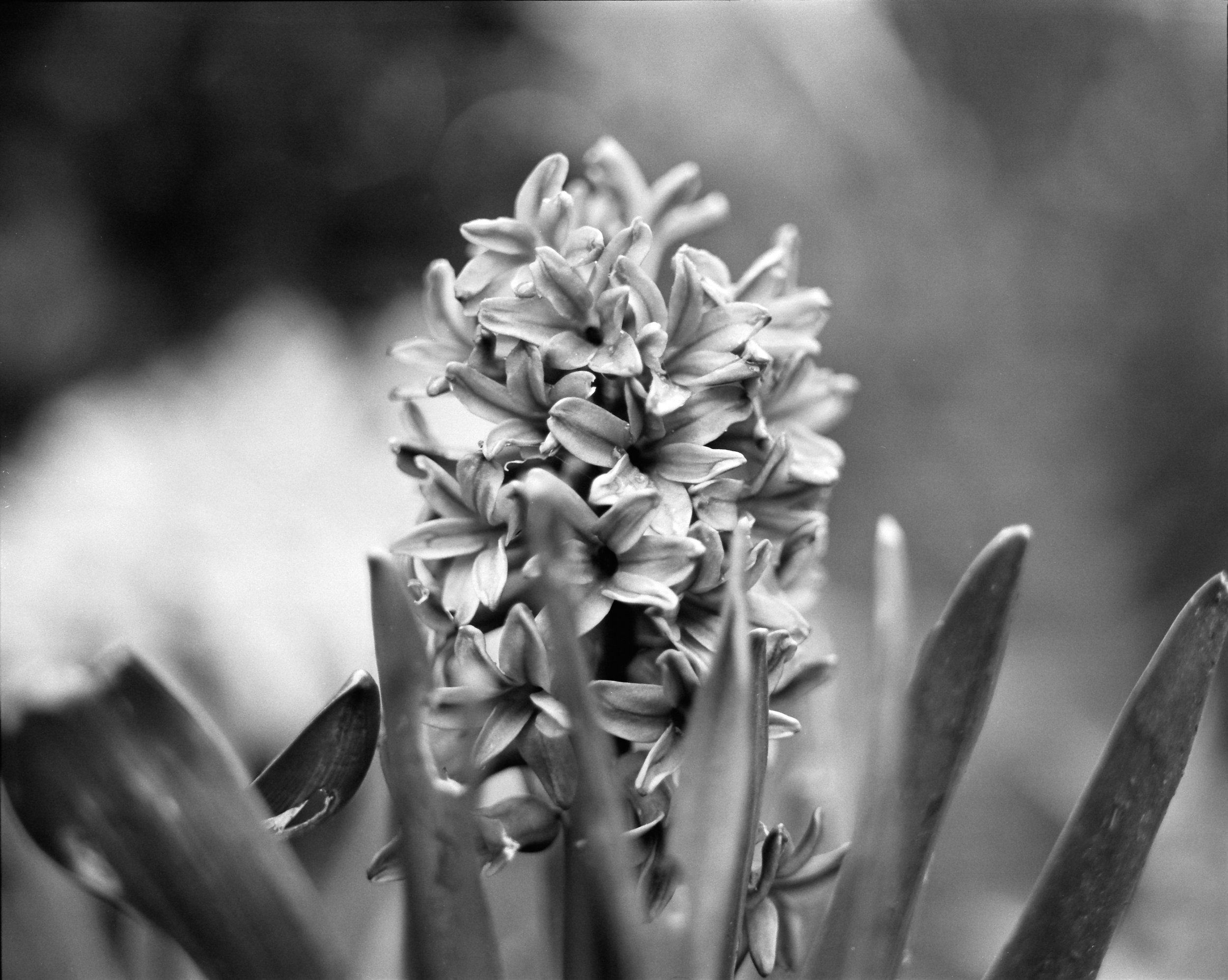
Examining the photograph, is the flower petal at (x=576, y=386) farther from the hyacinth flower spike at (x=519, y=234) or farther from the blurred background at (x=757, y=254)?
the blurred background at (x=757, y=254)

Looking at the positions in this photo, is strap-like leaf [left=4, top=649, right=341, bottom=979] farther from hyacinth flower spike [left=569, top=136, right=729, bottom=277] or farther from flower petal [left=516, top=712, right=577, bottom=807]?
hyacinth flower spike [left=569, top=136, right=729, bottom=277]

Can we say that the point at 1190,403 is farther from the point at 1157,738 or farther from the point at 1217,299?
the point at 1157,738

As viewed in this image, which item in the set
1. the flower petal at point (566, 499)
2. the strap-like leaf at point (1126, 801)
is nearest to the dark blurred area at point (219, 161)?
the flower petal at point (566, 499)

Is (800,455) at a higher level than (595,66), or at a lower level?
lower

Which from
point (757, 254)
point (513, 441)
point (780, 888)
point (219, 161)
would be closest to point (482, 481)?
point (513, 441)

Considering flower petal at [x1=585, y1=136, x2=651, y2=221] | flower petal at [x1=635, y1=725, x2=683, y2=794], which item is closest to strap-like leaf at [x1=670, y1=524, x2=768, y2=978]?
flower petal at [x1=635, y1=725, x2=683, y2=794]

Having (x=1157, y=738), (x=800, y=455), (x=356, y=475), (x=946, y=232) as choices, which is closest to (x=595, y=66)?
(x=946, y=232)
